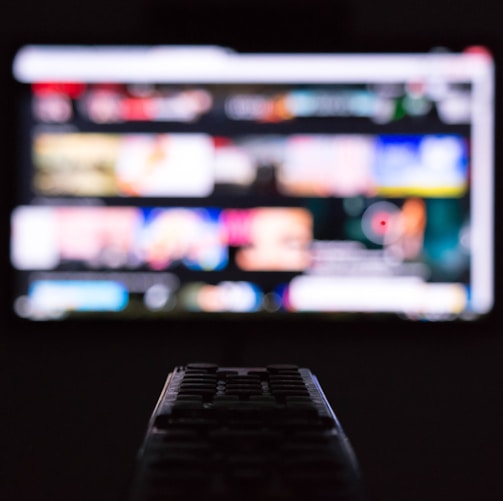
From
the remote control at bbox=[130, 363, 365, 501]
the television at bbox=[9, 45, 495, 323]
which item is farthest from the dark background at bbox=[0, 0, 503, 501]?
the remote control at bbox=[130, 363, 365, 501]

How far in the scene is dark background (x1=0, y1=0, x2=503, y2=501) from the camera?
172 cm

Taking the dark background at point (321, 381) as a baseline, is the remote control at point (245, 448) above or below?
above

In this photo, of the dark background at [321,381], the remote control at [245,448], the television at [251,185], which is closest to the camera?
the remote control at [245,448]

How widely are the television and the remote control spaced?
2.80 feet

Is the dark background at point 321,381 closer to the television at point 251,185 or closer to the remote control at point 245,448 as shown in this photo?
the television at point 251,185

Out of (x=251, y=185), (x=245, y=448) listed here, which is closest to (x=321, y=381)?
(x=251, y=185)

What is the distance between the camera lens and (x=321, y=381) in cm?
173

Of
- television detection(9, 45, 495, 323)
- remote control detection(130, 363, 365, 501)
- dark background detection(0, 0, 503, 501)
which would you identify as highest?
television detection(9, 45, 495, 323)

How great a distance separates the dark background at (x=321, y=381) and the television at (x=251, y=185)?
4.4 inches

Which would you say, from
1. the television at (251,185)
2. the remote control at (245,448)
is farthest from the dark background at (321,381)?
the remote control at (245,448)

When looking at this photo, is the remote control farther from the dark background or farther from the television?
the dark background

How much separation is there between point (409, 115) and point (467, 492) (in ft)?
2.32

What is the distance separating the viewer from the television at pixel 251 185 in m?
1.61

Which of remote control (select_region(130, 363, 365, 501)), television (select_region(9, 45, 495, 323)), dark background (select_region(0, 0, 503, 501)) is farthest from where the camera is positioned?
dark background (select_region(0, 0, 503, 501))
